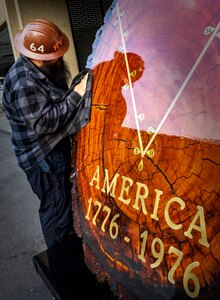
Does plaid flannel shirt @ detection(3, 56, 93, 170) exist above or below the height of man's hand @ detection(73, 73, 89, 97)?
below

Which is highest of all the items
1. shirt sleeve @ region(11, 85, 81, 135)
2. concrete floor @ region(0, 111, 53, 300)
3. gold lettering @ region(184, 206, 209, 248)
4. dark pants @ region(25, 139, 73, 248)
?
shirt sleeve @ region(11, 85, 81, 135)

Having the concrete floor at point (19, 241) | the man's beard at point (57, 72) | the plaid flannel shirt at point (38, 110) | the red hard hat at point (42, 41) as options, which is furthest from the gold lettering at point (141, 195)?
the concrete floor at point (19, 241)

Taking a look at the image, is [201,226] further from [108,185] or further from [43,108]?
[43,108]

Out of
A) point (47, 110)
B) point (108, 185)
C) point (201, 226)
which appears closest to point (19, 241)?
point (47, 110)

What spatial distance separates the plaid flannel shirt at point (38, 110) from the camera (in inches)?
59.2

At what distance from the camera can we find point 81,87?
1480 mm

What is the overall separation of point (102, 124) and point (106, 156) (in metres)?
0.14

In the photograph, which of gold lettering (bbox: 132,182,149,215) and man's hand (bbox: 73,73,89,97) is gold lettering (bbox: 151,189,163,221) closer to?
gold lettering (bbox: 132,182,149,215)

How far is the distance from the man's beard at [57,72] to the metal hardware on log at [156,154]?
61 cm

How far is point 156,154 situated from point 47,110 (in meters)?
0.80

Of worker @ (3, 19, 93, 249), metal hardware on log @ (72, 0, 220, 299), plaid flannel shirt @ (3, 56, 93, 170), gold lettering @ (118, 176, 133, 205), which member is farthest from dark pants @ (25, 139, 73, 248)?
gold lettering @ (118, 176, 133, 205)

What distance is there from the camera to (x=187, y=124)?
871mm

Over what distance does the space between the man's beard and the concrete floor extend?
150 cm

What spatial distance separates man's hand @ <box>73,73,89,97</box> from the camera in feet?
4.81
